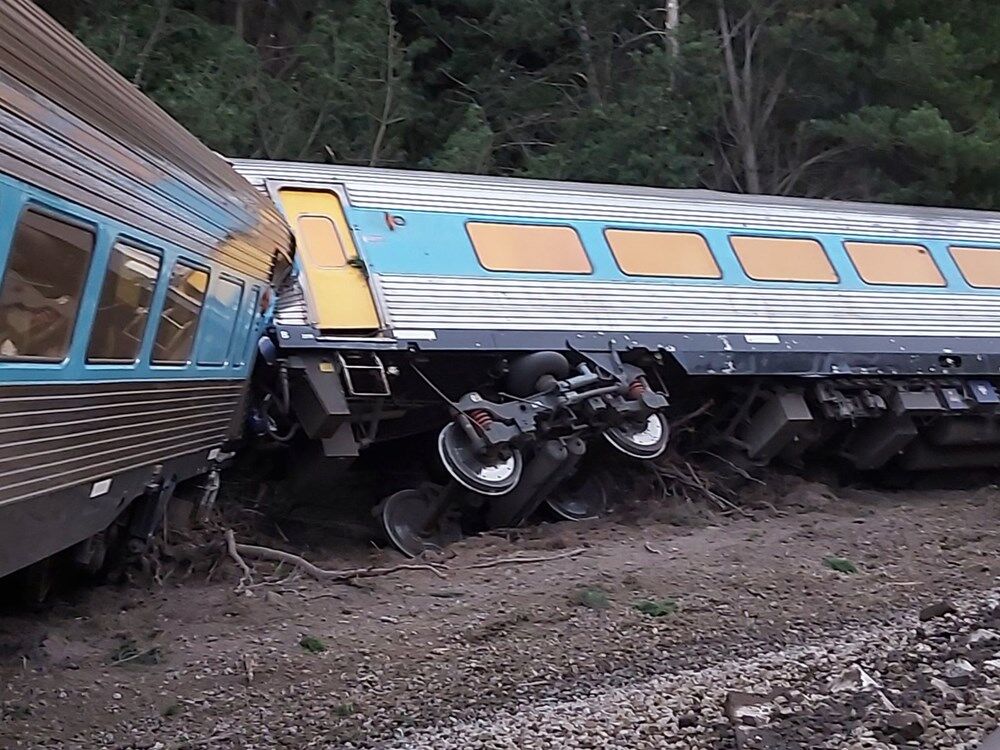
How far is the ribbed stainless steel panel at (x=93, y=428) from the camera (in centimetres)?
441

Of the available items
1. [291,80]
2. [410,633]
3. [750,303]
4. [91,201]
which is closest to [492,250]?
[750,303]

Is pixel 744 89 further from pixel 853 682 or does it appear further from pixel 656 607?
pixel 853 682

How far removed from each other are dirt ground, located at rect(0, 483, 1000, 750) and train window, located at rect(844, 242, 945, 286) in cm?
344

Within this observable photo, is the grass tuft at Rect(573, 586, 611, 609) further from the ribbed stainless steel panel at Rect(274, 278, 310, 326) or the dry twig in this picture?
the ribbed stainless steel panel at Rect(274, 278, 310, 326)

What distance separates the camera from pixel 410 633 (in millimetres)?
6332

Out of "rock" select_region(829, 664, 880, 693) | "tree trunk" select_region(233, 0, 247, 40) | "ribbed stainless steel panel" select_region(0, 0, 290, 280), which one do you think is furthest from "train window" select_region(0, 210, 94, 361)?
"tree trunk" select_region(233, 0, 247, 40)

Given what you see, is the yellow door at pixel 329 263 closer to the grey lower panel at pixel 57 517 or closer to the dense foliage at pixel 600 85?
the grey lower panel at pixel 57 517

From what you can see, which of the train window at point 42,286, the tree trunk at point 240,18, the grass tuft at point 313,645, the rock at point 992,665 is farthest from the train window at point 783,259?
the tree trunk at point 240,18

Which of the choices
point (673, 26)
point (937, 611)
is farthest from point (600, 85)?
point (937, 611)

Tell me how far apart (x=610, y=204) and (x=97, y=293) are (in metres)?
6.20

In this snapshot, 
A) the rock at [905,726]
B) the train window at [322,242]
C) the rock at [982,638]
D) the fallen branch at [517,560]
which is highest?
the train window at [322,242]

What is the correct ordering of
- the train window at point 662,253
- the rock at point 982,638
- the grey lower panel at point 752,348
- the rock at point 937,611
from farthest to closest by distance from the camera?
1. the train window at point 662,253
2. the grey lower panel at point 752,348
3. the rock at point 937,611
4. the rock at point 982,638

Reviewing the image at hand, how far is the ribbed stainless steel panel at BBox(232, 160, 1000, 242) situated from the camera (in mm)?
9484

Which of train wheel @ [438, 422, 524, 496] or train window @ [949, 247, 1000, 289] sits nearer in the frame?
train wheel @ [438, 422, 524, 496]
